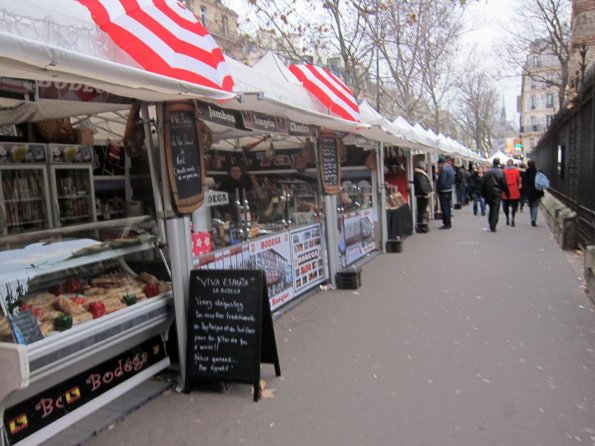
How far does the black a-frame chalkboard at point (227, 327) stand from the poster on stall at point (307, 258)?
2645mm

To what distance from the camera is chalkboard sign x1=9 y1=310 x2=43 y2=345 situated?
10.2 feet

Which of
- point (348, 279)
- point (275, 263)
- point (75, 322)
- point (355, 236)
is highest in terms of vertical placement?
point (75, 322)

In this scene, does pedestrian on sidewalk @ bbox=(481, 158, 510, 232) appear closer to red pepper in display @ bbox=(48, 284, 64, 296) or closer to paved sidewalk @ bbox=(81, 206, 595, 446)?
paved sidewalk @ bbox=(81, 206, 595, 446)

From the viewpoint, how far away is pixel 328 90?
660cm

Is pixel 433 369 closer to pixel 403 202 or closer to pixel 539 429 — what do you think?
pixel 539 429

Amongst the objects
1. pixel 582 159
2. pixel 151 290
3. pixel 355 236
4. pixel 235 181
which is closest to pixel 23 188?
pixel 235 181

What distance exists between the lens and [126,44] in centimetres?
309

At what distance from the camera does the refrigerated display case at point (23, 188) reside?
253 inches

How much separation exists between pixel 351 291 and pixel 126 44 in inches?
198

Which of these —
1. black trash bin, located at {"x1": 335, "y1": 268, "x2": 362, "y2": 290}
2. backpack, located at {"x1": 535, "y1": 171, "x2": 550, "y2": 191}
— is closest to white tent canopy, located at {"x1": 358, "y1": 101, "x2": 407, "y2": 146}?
black trash bin, located at {"x1": 335, "y1": 268, "x2": 362, "y2": 290}

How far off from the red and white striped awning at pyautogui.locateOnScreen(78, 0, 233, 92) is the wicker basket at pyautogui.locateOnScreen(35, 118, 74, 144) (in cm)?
351

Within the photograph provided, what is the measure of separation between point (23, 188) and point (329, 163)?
422 cm

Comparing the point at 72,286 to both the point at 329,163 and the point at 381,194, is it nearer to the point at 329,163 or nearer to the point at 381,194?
the point at 329,163

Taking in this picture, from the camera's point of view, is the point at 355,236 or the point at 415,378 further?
the point at 355,236
